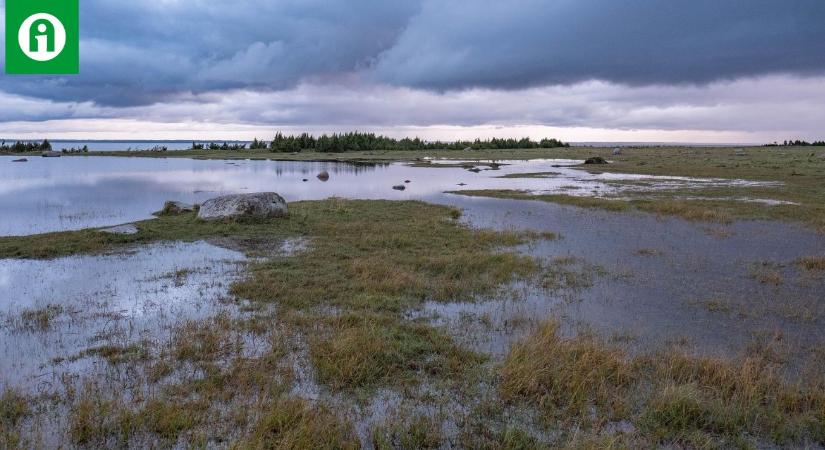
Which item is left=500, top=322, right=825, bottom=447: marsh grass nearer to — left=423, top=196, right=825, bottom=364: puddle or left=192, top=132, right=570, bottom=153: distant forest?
left=423, top=196, right=825, bottom=364: puddle

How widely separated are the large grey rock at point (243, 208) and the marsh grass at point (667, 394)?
52.2 ft

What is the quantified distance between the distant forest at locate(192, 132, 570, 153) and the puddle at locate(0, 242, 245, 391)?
103 meters

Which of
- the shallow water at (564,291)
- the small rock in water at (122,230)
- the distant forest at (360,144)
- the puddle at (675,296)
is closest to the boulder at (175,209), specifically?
the shallow water at (564,291)

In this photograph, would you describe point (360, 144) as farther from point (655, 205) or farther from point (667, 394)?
point (667, 394)

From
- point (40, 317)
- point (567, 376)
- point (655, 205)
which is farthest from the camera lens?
point (655, 205)

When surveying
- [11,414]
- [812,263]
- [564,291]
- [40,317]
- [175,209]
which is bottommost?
[11,414]

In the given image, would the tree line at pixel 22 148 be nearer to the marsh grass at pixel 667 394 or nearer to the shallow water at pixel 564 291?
the shallow water at pixel 564 291

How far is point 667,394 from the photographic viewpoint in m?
6.70

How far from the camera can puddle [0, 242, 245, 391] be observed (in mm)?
8039

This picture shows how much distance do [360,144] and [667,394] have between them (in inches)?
4803

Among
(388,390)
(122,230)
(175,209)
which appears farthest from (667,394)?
(175,209)

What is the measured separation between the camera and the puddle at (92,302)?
26.4ft

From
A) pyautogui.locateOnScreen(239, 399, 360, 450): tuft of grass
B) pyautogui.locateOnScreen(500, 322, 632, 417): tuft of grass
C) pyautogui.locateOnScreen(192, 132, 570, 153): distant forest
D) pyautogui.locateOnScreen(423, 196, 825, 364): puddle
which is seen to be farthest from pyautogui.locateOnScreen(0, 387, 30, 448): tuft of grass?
pyautogui.locateOnScreen(192, 132, 570, 153): distant forest

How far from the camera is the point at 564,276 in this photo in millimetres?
13422
